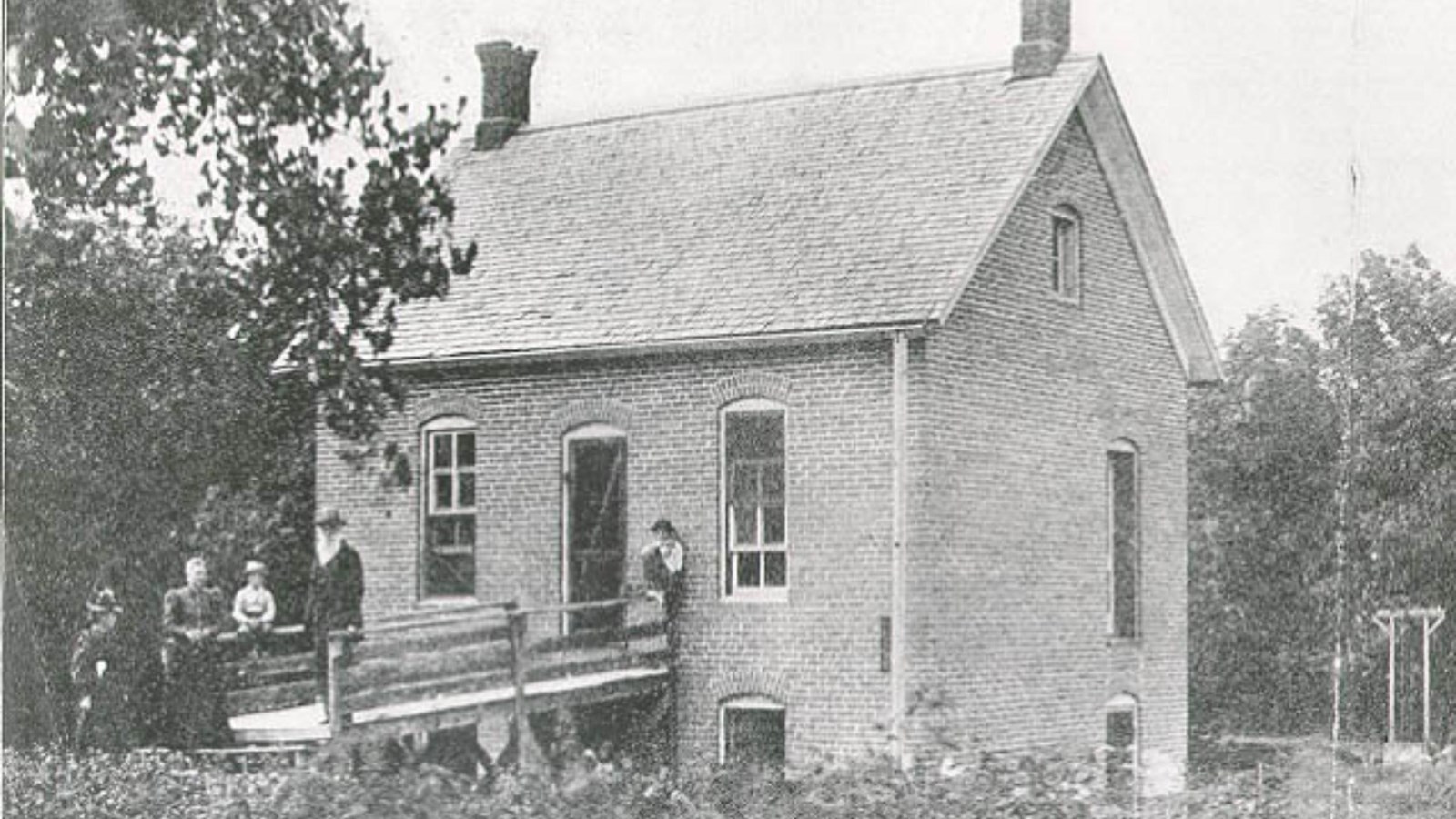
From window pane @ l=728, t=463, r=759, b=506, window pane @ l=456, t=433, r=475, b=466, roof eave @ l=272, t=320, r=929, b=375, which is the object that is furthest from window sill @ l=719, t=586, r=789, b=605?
window pane @ l=456, t=433, r=475, b=466

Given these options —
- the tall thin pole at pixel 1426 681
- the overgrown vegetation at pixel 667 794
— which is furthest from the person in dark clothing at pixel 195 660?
the tall thin pole at pixel 1426 681

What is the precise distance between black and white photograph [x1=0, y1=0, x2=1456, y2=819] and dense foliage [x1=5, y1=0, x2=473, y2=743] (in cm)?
3

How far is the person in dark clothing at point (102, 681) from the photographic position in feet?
37.0

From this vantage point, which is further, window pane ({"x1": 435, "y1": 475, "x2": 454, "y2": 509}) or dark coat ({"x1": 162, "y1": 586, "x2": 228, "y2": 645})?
window pane ({"x1": 435, "y1": 475, "x2": 454, "y2": 509})

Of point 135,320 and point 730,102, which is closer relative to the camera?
point 135,320

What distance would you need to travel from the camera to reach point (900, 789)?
11211 millimetres

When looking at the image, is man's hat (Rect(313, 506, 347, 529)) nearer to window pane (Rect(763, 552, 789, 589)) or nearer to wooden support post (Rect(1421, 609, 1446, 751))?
window pane (Rect(763, 552, 789, 589))

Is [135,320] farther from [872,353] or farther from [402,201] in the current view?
[872,353]

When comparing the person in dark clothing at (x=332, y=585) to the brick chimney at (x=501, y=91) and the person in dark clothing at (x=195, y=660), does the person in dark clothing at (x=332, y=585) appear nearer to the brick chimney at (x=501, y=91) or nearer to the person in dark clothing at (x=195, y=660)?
the person in dark clothing at (x=195, y=660)

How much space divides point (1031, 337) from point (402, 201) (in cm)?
541

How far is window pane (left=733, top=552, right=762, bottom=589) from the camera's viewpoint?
47.6 ft

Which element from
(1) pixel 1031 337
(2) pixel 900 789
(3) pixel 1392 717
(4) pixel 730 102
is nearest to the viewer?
(2) pixel 900 789

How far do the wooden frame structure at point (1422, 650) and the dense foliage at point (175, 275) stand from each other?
258 inches

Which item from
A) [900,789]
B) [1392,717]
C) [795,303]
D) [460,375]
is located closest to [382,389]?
[460,375]
